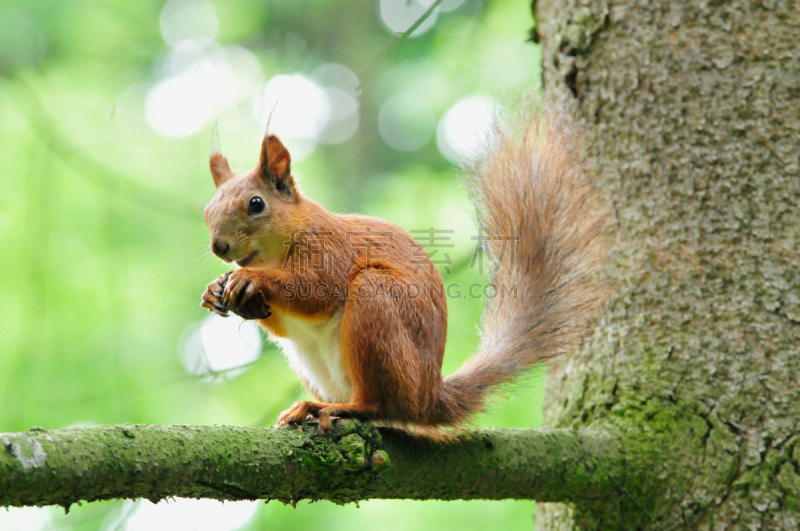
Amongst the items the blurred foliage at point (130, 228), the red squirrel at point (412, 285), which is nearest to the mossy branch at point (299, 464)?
the red squirrel at point (412, 285)

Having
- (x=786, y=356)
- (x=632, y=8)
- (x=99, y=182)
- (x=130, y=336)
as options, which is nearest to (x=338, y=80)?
(x=99, y=182)

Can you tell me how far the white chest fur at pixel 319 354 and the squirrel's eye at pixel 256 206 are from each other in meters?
0.30

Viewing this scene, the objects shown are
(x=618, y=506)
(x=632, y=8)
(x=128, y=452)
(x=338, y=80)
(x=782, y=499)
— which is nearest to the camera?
(x=128, y=452)

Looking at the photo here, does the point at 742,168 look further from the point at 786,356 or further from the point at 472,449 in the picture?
the point at 472,449

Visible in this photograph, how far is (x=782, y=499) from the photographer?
1.42 m

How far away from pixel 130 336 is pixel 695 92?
6.99ft

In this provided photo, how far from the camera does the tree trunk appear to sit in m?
1.48

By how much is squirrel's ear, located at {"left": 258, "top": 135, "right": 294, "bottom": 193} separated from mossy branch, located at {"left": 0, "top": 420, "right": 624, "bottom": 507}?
0.82 meters

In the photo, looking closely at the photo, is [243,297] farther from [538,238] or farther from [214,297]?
[538,238]

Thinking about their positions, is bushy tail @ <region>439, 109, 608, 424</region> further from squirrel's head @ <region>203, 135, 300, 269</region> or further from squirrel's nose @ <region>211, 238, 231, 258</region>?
squirrel's nose @ <region>211, 238, 231, 258</region>

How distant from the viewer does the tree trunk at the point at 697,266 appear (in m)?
1.48

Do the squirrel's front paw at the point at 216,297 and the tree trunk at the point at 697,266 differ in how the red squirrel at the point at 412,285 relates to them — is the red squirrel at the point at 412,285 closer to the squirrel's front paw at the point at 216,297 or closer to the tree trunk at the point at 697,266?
the squirrel's front paw at the point at 216,297

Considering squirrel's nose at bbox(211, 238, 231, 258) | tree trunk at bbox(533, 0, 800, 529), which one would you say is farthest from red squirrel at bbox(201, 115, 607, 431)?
tree trunk at bbox(533, 0, 800, 529)

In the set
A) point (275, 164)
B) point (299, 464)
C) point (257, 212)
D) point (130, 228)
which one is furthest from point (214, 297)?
point (130, 228)
